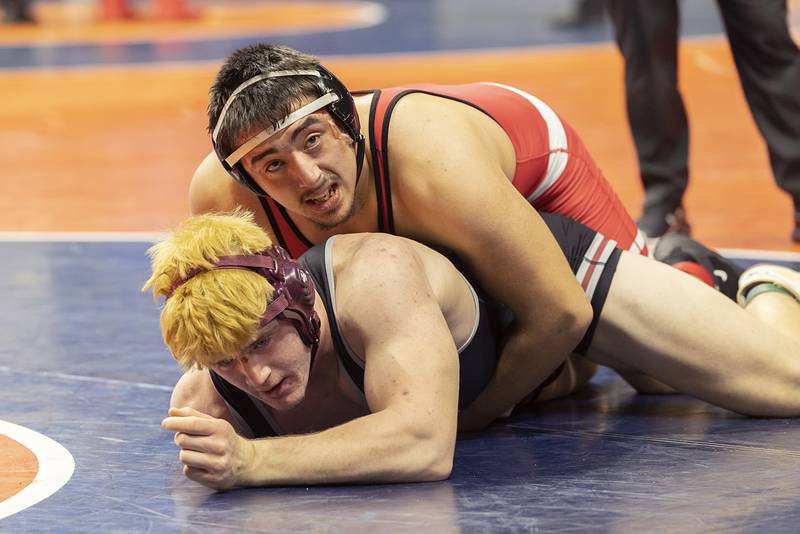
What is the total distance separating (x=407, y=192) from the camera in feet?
12.4

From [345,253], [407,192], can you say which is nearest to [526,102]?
[407,192]

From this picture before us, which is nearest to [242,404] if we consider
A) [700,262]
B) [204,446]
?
[204,446]

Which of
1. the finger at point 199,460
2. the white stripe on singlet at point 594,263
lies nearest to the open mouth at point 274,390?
the finger at point 199,460

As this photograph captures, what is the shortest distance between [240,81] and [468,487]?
114 centimetres

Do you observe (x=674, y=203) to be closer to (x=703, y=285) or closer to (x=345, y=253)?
(x=703, y=285)

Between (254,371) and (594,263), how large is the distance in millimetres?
1077

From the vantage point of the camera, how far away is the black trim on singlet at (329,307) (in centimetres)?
352

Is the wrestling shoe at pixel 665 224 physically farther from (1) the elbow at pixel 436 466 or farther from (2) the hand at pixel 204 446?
(2) the hand at pixel 204 446

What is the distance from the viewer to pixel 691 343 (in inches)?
154

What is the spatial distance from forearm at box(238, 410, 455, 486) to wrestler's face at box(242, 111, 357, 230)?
24.7 inches

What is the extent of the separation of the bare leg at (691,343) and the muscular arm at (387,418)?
68 centimetres

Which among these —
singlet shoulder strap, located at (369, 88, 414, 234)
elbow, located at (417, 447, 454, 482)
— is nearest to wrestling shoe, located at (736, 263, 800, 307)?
singlet shoulder strap, located at (369, 88, 414, 234)

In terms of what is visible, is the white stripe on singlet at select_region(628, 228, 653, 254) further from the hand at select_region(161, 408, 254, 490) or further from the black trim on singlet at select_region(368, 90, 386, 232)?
the hand at select_region(161, 408, 254, 490)

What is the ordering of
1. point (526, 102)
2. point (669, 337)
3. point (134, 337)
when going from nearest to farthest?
1. point (669, 337)
2. point (526, 102)
3. point (134, 337)
